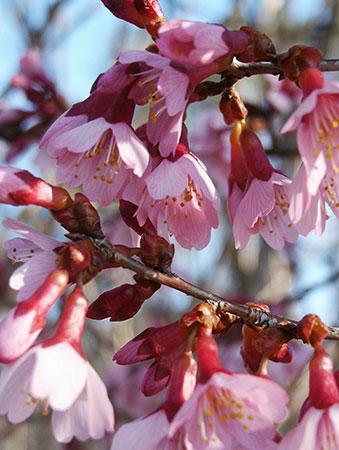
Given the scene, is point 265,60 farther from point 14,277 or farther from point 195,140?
point 195,140

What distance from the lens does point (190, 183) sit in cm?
152

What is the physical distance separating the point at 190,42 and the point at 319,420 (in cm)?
62

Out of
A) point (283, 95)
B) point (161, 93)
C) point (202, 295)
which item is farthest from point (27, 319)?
point (283, 95)

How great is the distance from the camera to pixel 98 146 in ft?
4.91

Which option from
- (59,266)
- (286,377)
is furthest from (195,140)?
(59,266)

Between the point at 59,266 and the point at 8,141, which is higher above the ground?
the point at 59,266

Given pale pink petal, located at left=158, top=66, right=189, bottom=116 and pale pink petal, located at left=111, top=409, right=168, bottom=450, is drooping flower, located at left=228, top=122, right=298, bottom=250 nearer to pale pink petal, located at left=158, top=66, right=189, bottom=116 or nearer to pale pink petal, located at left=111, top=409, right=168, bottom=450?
pale pink petal, located at left=158, top=66, right=189, bottom=116

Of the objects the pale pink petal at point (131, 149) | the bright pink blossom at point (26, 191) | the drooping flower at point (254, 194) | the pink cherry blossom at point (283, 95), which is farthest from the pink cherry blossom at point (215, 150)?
the bright pink blossom at point (26, 191)

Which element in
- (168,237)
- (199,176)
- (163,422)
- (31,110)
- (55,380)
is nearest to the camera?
(55,380)

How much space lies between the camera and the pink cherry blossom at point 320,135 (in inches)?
47.9

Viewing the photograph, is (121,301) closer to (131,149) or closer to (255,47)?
(131,149)

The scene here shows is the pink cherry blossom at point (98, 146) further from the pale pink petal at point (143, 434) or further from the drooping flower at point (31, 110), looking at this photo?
the drooping flower at point (31, 110)

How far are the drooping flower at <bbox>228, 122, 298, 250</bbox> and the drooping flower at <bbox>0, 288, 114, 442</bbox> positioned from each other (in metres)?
0.44

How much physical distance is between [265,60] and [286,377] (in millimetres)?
2478
